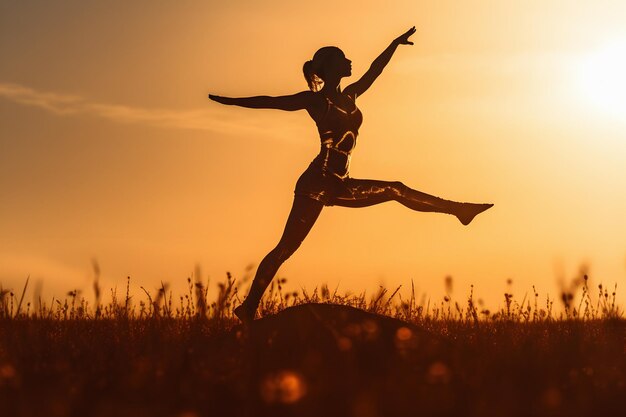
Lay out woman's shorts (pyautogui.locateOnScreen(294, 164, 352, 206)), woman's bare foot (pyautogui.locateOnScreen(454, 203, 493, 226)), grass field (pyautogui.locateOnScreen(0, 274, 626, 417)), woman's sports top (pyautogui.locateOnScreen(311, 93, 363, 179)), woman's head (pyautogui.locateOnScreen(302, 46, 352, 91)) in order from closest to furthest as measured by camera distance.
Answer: grass field (pyautogui.locateOnScreen(0, 274, 626, 417)) < woman's shorts (pyautogui.locateOnScreen(294, 164, 352, 206)) < woman's sports top (pyautogui.locateOnScreen(311, 93, 363, 179)) < woman's head (pyautogui.locateOnScreen(302, 46, 352, 91)) < woman's bare foot (pyautogui.locateOnScreen(454, 203, 493, 226))

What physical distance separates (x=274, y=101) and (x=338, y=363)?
3.15 metres

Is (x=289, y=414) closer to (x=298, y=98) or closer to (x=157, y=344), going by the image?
Result: (x=157, y=344)

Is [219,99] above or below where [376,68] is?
below

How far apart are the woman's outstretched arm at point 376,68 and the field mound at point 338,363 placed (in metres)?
2.42

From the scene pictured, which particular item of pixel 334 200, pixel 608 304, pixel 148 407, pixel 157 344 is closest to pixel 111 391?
pixel 148 407

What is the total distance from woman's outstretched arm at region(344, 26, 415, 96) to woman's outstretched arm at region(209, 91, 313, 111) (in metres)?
0.53

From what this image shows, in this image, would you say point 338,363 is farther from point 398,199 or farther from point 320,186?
point 398,199

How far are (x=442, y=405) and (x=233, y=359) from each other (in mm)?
1566

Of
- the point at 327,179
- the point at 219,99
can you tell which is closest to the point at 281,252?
the point at 327,179

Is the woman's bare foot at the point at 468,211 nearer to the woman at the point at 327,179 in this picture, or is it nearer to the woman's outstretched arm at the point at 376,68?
the woman at the point at 327,179

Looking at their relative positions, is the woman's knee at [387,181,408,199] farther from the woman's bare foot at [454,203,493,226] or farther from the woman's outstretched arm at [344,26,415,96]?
the woman's outstretched arm at [344,26,415,96]

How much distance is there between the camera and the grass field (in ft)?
21.4

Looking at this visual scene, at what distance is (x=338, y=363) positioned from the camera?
293 inches

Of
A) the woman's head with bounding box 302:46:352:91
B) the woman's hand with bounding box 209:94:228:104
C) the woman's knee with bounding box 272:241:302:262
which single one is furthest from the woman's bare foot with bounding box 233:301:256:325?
the woman's head with bounding box 302:46:352:91
